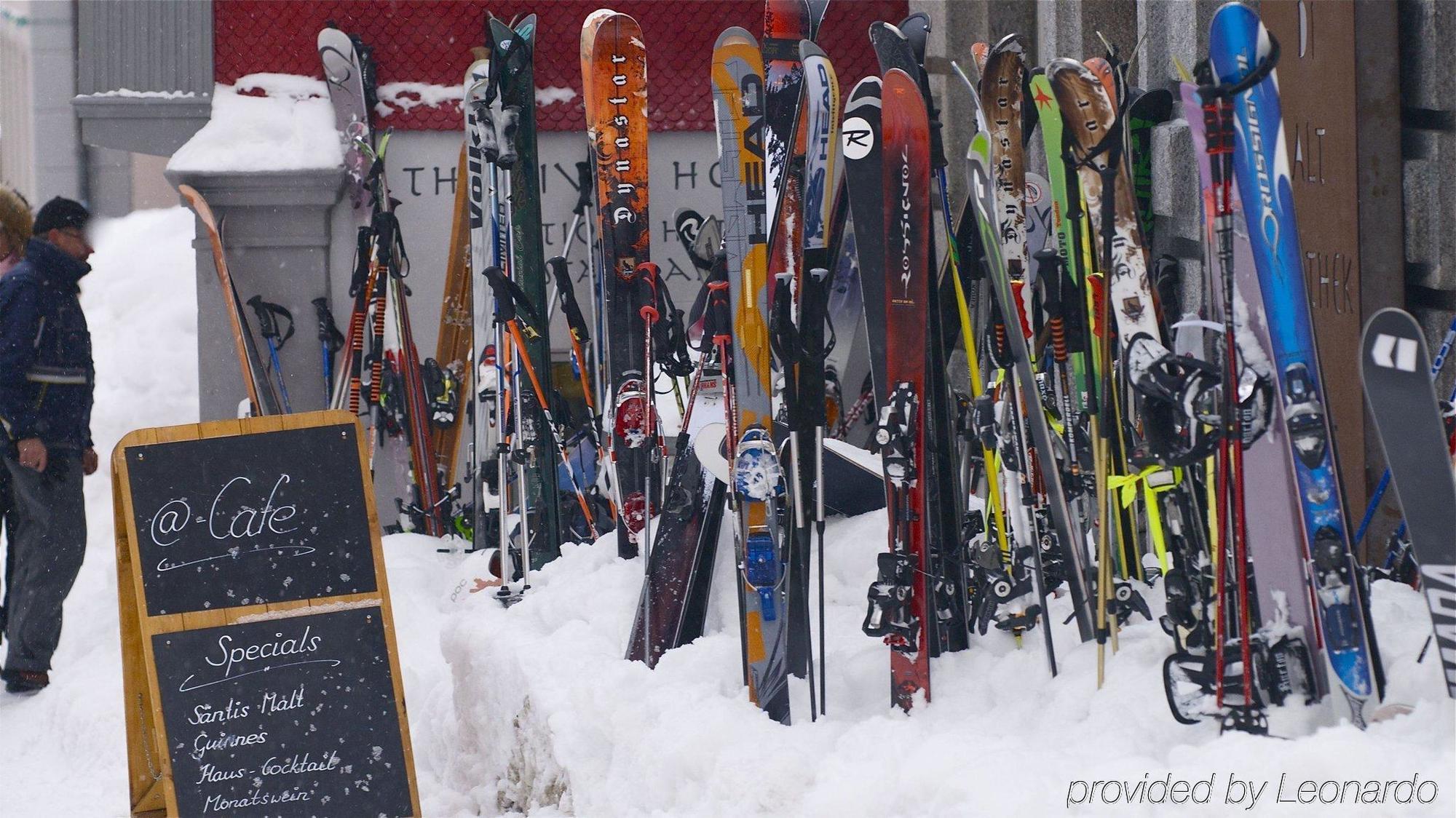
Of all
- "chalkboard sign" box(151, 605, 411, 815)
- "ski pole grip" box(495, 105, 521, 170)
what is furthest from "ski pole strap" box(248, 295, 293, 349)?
"chalkboard sign" box(151, 605, 411, 815)

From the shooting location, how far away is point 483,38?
249 inches

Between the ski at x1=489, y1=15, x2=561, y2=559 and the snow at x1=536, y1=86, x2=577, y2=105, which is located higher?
the snow at x1=536, y1=86, x2=577, y2=105

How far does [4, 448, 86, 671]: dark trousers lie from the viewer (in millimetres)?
4473

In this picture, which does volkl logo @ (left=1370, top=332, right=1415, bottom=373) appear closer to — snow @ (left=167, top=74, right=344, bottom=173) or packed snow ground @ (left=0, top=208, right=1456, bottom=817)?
packed snow ground @ (left=0, top=208, right=1456, bottom=817)

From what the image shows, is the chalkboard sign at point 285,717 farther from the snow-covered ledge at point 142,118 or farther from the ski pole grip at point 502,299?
the snow-covered ledge at point 142,118

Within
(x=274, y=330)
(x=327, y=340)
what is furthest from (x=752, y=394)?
(x=274, y=330)

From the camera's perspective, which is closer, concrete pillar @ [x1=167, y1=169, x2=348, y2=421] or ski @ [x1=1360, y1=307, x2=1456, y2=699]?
ski @ [x1=1360, y1=307, x2=1456, y2=699]

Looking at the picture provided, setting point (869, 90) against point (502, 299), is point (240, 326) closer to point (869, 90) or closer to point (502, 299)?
point (502, 299)

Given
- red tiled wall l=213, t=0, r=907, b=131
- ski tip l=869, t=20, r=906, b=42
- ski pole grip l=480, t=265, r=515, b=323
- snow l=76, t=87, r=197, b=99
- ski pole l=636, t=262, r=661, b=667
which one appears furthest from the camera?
snow l=76, t=87, r=197, b=99

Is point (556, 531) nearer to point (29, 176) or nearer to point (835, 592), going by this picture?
point (835, 592)

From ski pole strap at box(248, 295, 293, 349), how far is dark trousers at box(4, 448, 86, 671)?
1610 mm

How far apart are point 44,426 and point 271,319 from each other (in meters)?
1.75

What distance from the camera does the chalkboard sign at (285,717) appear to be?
2863 millimetres
